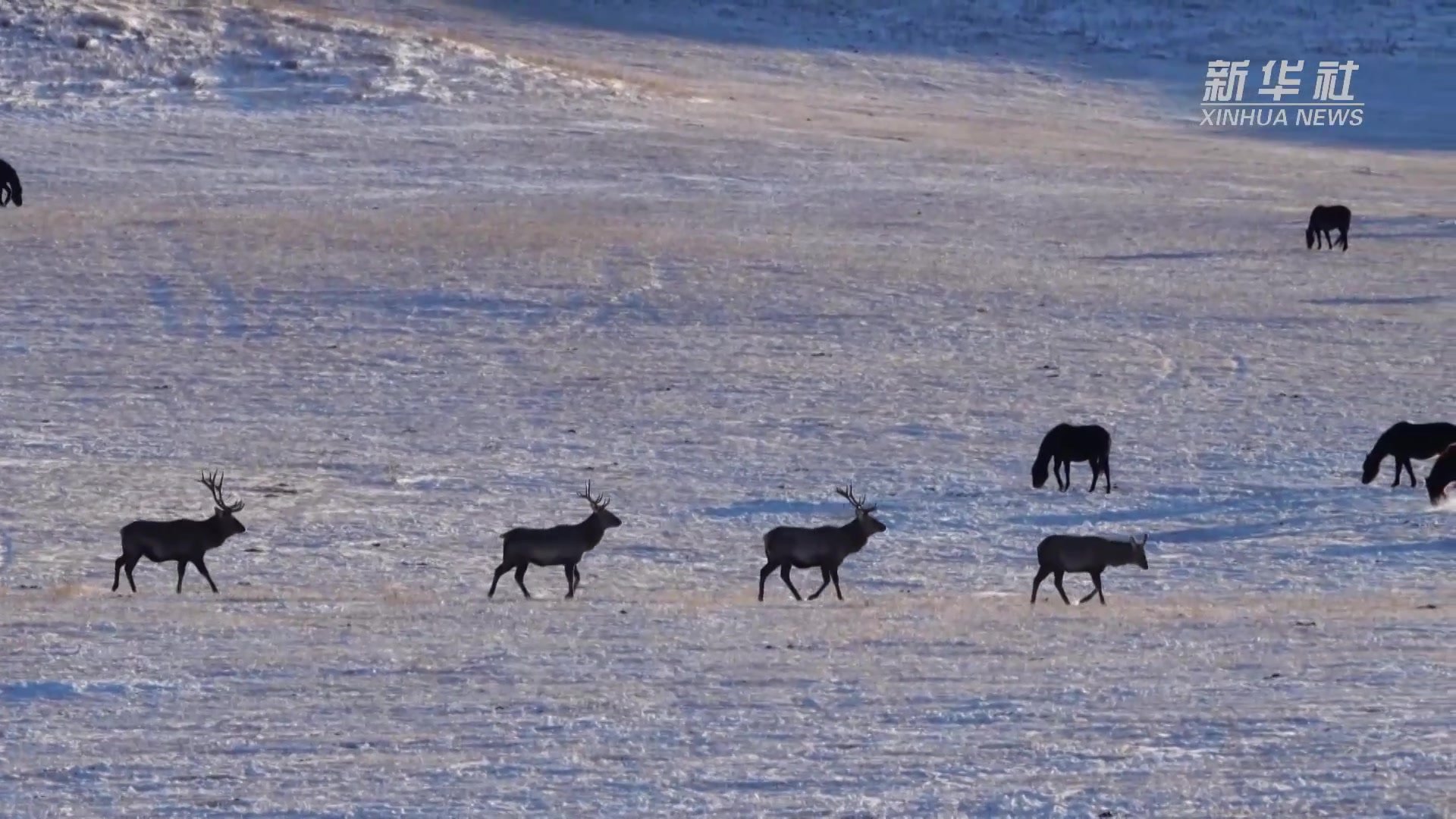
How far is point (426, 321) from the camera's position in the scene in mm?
27359

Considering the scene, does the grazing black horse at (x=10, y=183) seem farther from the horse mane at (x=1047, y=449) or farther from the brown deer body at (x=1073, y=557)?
the brown deer body at (x=1073, y=557)

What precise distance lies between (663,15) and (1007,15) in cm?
944

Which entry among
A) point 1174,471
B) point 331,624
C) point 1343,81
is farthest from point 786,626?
point 1343,81

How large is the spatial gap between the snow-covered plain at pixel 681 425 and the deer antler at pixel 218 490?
32 cm

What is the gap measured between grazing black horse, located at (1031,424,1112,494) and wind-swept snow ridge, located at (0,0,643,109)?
91.0 feet

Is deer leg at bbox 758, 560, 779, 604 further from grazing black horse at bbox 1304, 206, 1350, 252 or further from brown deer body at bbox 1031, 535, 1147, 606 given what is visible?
grazing black horse at bbox 1304, 206, 1350, 252

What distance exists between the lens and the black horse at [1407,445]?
19422 millimetres

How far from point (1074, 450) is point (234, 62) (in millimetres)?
30814

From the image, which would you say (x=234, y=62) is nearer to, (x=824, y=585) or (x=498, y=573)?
(x=498, y=573)

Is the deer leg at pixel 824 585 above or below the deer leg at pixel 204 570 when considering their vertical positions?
above

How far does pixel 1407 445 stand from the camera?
766 inches

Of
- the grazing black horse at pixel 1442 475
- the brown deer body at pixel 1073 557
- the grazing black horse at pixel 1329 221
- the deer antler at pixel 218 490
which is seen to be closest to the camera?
the brown deer body at pixel 1073 557

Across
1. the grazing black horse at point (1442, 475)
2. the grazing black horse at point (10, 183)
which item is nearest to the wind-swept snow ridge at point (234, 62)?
the grazing black horse at point (10, 183)

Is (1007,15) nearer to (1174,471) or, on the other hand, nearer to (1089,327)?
(1089,327)
